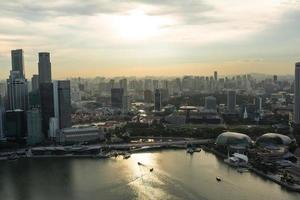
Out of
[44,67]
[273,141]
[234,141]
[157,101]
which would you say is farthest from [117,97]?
[273,141]

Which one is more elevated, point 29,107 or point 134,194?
point 29,107

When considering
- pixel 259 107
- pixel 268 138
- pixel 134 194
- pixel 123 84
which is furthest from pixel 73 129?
pixel 123 84

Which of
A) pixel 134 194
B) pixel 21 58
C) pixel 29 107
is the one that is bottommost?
pixel 134 194

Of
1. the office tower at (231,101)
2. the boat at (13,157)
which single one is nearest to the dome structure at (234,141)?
the boat at (13,157)

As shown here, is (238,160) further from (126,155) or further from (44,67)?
(44,67)

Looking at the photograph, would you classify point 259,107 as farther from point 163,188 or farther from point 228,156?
point 163,188

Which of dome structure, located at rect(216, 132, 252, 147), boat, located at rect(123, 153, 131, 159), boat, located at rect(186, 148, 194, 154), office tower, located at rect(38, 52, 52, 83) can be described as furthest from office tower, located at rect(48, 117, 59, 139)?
dome structure, located at rect(216, 132, 252, 147)

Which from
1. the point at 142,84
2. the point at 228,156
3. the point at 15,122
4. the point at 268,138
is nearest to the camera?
the point at 228,156

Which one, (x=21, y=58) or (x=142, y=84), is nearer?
(x=21, y=58)
